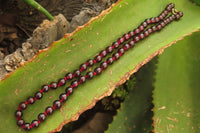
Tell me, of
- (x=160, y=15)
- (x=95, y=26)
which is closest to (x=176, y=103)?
(x=160, y=15)

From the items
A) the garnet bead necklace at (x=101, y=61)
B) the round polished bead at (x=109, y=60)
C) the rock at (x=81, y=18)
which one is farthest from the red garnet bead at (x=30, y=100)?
the rock at (x=81, y=18)

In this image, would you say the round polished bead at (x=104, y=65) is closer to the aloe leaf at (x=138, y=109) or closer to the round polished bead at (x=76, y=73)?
the round polished bead at (x=76, y=73)

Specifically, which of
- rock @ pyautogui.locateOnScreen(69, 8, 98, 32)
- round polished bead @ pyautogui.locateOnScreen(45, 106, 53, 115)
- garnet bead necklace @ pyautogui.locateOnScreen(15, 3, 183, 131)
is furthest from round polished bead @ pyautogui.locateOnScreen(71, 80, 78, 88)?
rock @ pyautogui.locateOnScreen(69, 8, 98, 32)

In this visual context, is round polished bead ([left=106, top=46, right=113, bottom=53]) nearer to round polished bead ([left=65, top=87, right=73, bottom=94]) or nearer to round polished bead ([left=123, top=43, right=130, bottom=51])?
round polished bead ([left=123, top=43, right=130, bottom=51])

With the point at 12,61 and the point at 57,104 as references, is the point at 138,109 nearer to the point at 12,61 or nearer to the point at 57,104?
the point at 57,104

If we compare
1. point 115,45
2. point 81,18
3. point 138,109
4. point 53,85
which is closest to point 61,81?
point 53,85
